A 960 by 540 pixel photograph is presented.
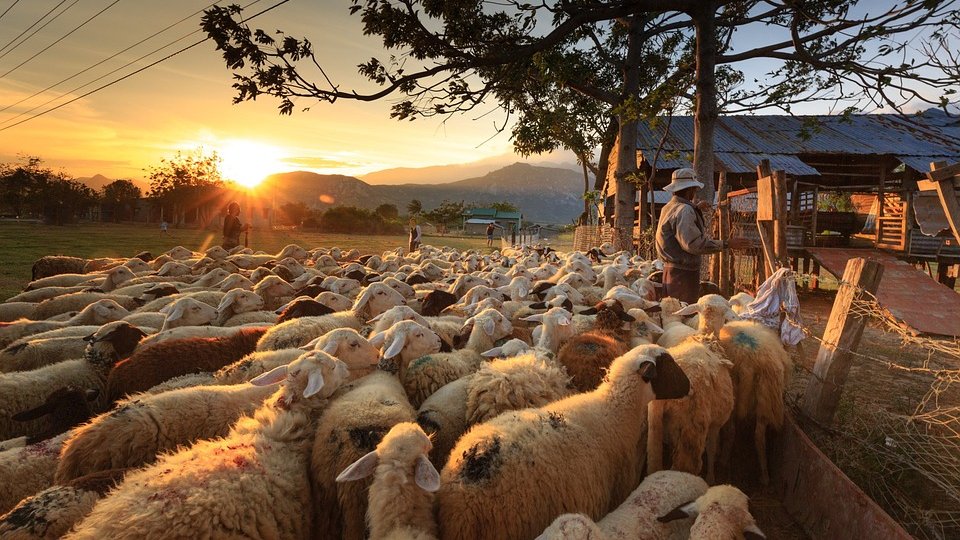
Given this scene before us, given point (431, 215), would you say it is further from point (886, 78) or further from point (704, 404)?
point (704, 404)

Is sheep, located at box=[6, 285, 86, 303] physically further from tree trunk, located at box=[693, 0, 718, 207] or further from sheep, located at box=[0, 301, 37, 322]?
tree trunk, located at box=[693, 0, 718, 207]

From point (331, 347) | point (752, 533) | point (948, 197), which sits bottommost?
point (752, 533)

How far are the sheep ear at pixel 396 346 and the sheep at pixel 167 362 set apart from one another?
1770 millimetres

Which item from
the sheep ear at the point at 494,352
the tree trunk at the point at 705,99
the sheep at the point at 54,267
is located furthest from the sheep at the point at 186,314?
the tree trunk at the point at 705,99

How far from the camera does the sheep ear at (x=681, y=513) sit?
244 centimetres

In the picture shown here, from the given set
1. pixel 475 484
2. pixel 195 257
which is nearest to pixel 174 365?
pixel 475 484

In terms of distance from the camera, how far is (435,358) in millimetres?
4180

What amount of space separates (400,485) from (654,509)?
1487 millimetres

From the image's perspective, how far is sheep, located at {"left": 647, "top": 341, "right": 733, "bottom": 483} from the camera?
3436 millimetres

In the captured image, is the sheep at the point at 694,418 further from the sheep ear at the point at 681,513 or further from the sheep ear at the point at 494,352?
the sheep ear at the point at 494,352

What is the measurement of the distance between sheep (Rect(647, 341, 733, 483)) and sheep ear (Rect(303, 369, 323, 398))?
246 centimetres

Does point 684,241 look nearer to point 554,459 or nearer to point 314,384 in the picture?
point 554,459

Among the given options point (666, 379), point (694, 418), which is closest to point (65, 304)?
point (666, 379)

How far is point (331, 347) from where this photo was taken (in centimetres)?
381
